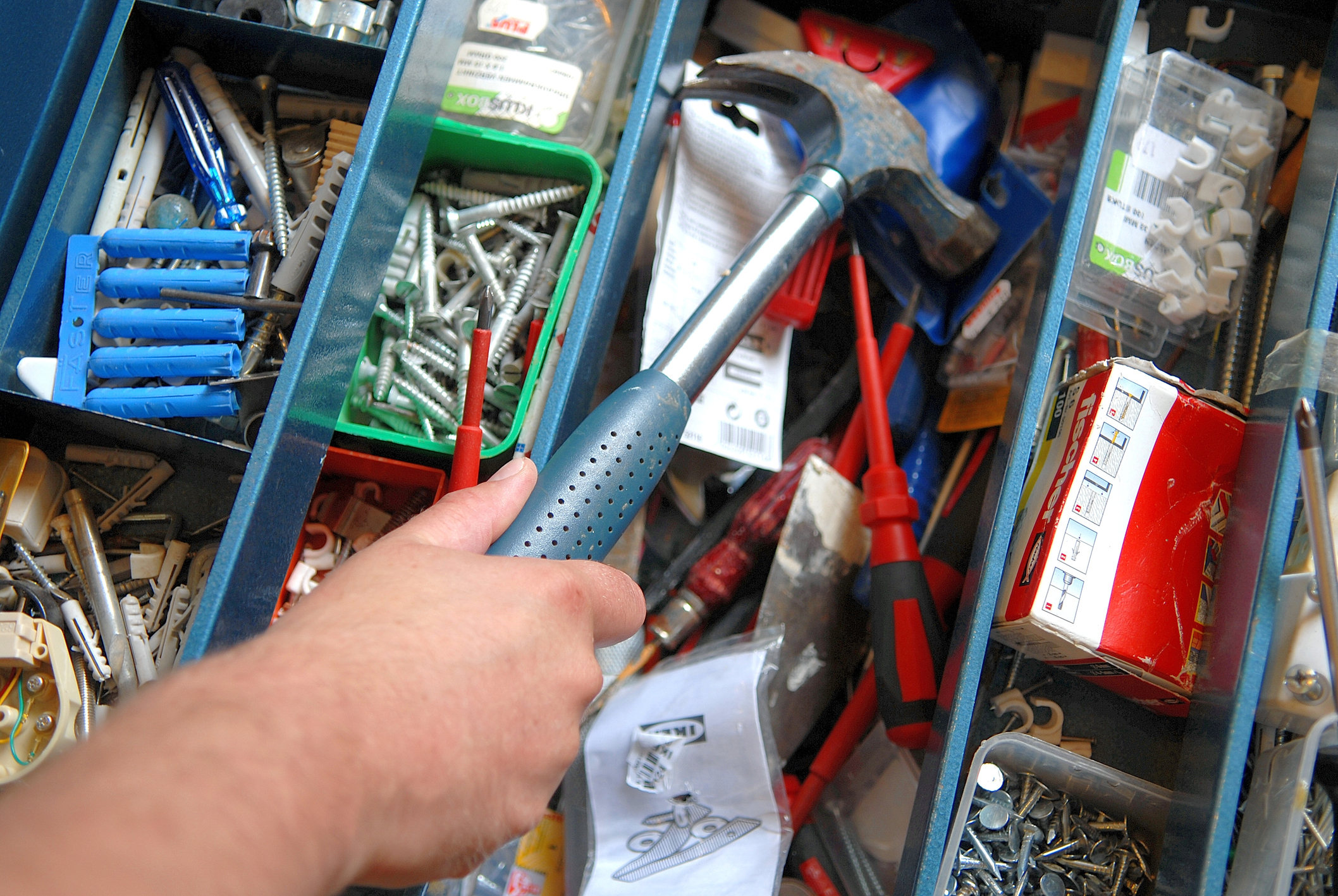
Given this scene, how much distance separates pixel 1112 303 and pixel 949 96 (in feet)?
1.23

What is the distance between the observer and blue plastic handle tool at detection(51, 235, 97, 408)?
2.39 ft

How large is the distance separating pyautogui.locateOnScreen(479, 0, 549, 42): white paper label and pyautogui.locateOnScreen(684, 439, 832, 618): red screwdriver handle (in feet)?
1.89

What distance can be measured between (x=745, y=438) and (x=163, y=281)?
23.5 inches

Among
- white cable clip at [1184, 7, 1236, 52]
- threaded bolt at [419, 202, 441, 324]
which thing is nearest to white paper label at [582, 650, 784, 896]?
threaded bolt at [419, 202, 441, 324]

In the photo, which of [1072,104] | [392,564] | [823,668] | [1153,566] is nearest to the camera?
[392,564]

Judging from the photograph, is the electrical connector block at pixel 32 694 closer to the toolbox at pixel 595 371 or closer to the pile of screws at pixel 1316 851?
the toolbox at pixel 595 371

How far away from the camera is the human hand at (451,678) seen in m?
0.42

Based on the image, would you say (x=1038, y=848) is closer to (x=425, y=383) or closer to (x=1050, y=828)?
(x=1050, y=828)

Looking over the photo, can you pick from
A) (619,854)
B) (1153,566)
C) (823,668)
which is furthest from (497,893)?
(1153,566)

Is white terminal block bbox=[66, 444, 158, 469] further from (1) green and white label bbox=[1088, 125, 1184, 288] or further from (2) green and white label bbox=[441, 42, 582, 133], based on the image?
(1) green and white label bbox=[1088, 125, 1184, 288]

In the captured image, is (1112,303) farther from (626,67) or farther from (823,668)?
(626,67)

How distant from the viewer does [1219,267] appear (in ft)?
2.63

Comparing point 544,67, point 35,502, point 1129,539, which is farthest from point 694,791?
point 544,67

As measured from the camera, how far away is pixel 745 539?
37.5 inches
